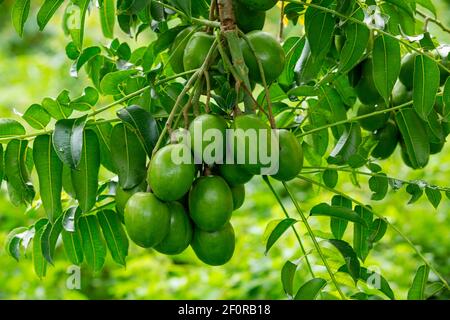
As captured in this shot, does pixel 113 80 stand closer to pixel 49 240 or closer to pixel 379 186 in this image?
pixel 49 240

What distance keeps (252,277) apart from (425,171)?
0.89m

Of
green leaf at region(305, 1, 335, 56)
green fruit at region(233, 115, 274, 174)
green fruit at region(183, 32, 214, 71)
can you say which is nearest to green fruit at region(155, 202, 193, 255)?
green fruit at region(233, 115, 274, 174)

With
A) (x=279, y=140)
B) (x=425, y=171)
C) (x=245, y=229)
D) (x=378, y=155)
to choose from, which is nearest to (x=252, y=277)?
(x=245, y=229)

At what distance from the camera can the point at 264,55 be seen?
1032 millimetres

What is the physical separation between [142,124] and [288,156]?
21 cm

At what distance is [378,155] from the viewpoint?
1.33 m

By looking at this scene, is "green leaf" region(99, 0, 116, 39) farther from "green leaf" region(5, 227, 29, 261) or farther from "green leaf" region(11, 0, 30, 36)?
"green leaf" region(5, 227, 29, 261)

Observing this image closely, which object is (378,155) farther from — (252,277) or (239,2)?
(252,277)

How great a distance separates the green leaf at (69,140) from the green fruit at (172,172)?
0.11m

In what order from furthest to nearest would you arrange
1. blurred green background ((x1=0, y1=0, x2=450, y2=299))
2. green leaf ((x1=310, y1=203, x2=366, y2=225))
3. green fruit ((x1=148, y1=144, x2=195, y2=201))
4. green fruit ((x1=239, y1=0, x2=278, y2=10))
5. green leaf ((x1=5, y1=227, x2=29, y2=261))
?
1. blurred green background ((x1=0, y1=0, x2=450, y2=299))
2. green leaf ((x1=5, y1=227, x2=29, y2=261))
3. green leaf ((x1=310, y1=203, x2=366, y2=225))
4. green fruit ((x1=239, y1=0, x2=278, y2=10))
5. green fruit ((x1=148, y1=144, x2=195, y2=201))

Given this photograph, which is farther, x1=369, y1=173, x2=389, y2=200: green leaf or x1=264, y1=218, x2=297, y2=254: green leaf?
x1=369, y1=173, x2=389, y2=200: green leaf

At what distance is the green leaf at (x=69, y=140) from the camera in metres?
0.95

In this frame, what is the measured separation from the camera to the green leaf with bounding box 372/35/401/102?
1078 millimetres
